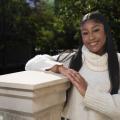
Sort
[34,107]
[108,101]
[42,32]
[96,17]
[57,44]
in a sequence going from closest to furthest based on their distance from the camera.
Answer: [34,107] → [108,101] → [96,17] → [42,32] → [57,44]

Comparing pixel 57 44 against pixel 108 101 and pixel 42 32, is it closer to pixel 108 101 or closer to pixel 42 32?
pixel 42 32

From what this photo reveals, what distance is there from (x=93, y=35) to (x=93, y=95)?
383 millimetres

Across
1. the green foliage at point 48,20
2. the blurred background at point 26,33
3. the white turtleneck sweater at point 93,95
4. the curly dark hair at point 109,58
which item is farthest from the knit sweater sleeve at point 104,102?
the blurred background at point 26,33

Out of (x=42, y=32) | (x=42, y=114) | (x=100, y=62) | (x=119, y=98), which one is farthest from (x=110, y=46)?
(x=42, y=32)

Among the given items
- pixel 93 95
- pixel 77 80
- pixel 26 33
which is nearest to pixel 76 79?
pixel 77 80

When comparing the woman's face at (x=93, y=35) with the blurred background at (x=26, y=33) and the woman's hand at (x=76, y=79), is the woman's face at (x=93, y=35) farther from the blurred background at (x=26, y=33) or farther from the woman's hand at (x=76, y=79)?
the blurred background at (x=26, y=33)

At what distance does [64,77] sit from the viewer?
199cm

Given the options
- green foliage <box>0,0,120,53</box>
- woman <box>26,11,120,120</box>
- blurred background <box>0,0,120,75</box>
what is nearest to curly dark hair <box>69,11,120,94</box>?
woman <box>26,11,120,120</box>

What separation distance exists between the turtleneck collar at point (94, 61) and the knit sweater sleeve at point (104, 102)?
19cm

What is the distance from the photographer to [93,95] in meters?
1.95

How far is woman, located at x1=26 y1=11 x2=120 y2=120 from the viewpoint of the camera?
1958 mm

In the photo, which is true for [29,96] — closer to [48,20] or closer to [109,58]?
[109,58]

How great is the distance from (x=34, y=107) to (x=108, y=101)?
424 millimetres

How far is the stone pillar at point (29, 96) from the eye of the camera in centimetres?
170
